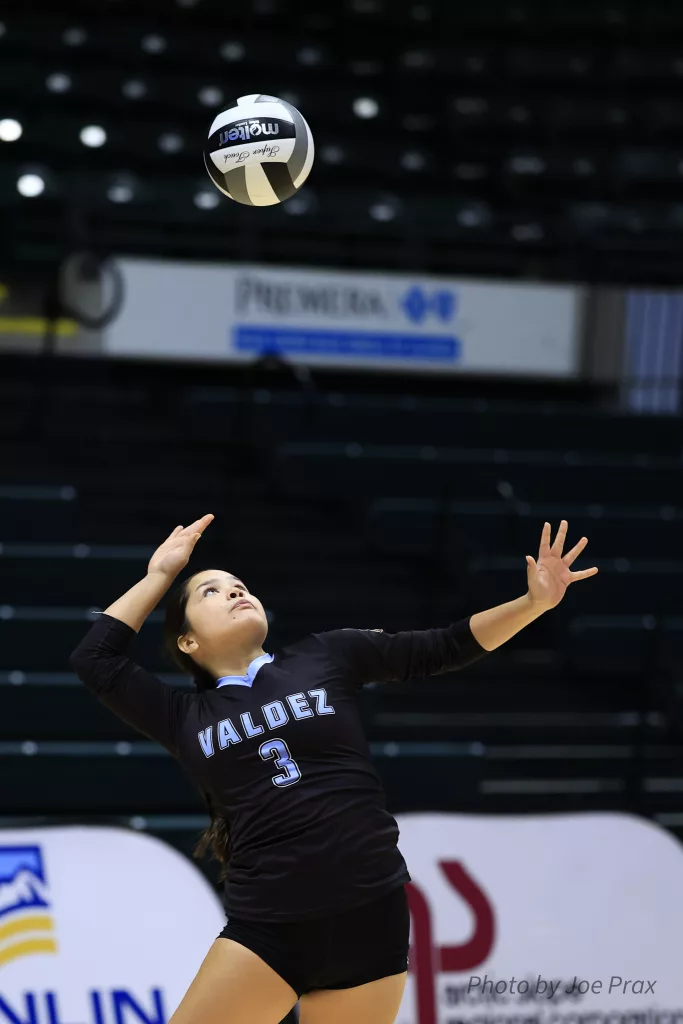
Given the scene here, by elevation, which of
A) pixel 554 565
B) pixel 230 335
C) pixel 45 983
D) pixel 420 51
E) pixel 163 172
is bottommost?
pixel 45 983

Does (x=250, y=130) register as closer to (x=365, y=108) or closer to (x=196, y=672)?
(x=196, y=672)

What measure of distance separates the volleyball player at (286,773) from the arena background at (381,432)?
1592 mm

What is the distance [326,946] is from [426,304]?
256 inches

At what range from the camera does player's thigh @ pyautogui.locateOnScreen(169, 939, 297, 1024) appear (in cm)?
291

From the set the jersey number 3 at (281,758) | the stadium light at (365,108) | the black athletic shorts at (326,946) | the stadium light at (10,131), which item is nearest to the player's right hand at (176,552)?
the jersey number 3 at (281,758)

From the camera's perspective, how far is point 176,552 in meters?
3.31

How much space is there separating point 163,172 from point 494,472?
13.7 ft

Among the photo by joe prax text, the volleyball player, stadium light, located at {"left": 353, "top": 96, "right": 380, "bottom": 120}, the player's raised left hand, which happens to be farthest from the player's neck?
stadium light, located at {"left": 353, "top": 96, "right": 380, "bottom": 120}

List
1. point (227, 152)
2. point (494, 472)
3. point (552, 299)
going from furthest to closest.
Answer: point (552, 299) → point (494, 472) → point (227, 152)

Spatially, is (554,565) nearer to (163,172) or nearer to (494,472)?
(494,472)

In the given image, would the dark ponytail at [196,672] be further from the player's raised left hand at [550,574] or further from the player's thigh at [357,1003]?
the player's raised left hand at [550,574]

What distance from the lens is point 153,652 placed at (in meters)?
5.87

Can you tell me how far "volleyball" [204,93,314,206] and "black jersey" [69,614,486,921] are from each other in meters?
1.63

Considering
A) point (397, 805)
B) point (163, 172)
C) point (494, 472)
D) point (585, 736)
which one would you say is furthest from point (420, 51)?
point (397, 805)
